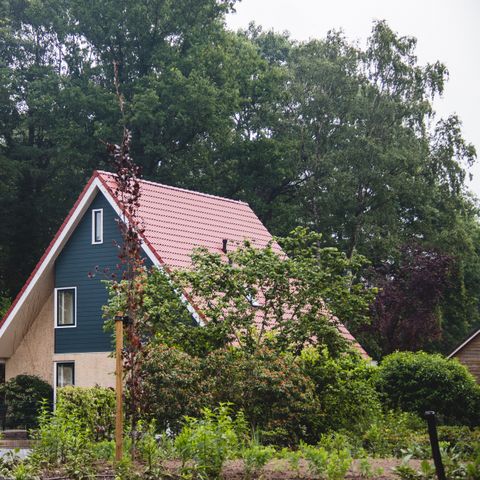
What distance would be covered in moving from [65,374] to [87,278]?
3.06m

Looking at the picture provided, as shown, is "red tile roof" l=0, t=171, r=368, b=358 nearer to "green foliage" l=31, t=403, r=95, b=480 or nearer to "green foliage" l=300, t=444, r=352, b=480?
"green foliage" l=31, t=403, r=95, b=480

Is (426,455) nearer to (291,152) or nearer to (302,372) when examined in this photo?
(302,372)

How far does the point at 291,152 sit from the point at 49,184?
1076cm

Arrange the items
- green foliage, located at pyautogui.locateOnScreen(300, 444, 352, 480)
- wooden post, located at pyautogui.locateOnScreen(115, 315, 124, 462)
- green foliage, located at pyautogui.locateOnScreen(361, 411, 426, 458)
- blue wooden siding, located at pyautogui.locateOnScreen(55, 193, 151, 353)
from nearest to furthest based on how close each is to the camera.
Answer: green foliage, located at pyautogui.locateOnScreen(300, 444, 352, 480) → wooden post, located at pyautogui.locateOnScreen(115, 315, 124, 462) → green foliage, located at pyautogui.locateOnScreen(361, 411, 426, 458) → blue wooden siding, located at pyautogui.locateOnScreen(55, 193, 151, 353)

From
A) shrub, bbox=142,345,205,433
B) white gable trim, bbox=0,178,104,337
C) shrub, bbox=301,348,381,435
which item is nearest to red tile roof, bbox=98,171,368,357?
white gable trim, bbox=0,178,104,337

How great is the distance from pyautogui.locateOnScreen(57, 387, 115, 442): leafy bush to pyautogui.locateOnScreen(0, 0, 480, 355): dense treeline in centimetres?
1994

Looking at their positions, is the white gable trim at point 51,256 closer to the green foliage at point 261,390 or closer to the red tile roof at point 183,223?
the red tile roof at point 183,223

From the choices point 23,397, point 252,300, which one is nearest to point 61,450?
point 252,300

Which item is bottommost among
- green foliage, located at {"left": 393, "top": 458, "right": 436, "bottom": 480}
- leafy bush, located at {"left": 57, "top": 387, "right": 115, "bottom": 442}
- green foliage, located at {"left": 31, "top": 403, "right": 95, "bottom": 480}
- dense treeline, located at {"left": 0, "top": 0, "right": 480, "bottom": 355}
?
green foliage, located at {"left": 393, "top": 458, "right": 436, "bottom": 480}

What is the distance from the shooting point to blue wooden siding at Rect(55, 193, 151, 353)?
98.4ft

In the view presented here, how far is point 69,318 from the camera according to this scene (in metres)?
31.3

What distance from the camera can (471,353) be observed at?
120ft

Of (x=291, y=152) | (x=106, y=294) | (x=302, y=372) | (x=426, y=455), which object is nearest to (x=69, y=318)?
(x=106, y=294)

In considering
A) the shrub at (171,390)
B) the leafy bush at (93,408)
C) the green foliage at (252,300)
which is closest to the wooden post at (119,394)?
the leafy bush at (93,408)
